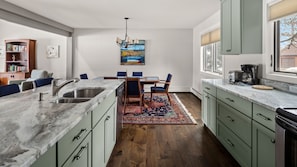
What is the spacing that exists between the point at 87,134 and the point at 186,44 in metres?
7.07

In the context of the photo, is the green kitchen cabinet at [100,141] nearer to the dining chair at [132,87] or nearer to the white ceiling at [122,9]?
the dining chair at [132,87]

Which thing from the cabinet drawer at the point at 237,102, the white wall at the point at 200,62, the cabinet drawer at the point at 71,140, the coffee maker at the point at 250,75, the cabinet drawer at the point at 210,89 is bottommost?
the cabinet drawer at the point at 71,140

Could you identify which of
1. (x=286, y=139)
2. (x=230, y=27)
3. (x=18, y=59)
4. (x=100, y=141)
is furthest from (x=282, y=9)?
(x=18, y=59)

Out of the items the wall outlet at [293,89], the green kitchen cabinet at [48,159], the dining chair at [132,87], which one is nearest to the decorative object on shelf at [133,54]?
the dining chair at [132,87]

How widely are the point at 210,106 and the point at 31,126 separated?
2687 millimetres

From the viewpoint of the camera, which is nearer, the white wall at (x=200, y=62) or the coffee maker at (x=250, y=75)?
the coffee maker at (x=250, y=75)

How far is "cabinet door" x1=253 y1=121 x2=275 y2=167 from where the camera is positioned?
163cm

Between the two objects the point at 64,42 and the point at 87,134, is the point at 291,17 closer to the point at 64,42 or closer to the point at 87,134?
the point at 87,134

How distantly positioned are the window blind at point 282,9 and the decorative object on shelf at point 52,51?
289 inches

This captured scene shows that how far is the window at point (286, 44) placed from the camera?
2.60 metres

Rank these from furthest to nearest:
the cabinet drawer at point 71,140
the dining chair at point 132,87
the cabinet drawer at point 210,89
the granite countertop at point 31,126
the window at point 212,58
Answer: the window at point 212,58, the dining chair at point 132,87, the cabinet drawer at point 210,89, the cabinet drawer at point 71,140, the granite countertop at point 31,126

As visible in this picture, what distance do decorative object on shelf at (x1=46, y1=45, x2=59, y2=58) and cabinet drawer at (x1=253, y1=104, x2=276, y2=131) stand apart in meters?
7.73

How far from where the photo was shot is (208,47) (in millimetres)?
6398

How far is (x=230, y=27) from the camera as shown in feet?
10.5
